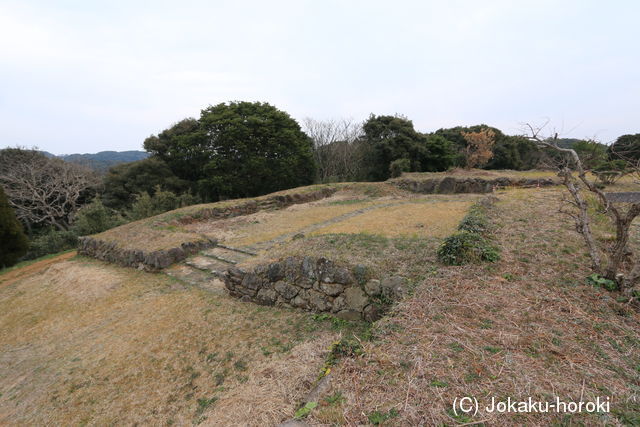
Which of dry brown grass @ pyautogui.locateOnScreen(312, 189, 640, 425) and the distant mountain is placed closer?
dry brown grass @ pyautogui.locateOnScreen(312, 189, 640, 425)

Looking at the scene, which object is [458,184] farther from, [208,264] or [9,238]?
[9,238]

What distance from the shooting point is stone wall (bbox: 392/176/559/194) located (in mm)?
14477

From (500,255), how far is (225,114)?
18543mm

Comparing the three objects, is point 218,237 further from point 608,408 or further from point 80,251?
point 608,408

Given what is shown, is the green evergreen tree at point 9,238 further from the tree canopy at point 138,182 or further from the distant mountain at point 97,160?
the distant mountain at point 97,160

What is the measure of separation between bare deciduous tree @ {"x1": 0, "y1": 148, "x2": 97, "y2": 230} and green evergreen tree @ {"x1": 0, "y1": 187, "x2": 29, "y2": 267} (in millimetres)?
6212

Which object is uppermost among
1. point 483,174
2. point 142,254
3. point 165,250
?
point 483,174

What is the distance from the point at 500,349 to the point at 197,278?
6797 mm

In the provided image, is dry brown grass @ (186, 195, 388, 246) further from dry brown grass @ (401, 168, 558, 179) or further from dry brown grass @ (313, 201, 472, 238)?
dry brown grass @ (401, 168, 558, 179)

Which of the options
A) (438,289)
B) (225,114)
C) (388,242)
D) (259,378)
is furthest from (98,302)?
(225,114)

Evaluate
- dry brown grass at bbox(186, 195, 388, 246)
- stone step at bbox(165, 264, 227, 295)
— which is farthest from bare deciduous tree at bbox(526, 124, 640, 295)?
dry brown grass at bbox(186, 195, 388, 246)

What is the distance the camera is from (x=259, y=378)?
11.6 feet

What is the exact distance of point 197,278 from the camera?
23.6 feet

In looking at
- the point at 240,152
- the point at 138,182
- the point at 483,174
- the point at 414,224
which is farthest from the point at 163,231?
the point at 483,174
